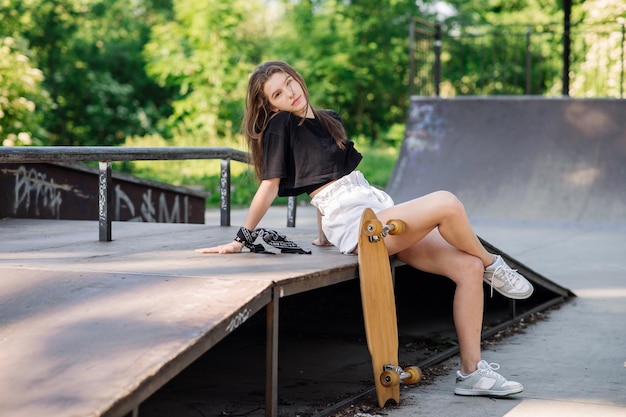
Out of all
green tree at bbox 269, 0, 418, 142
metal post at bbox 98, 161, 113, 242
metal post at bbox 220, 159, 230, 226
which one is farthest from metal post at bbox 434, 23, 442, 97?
green tree at bbox 269, 0, 418, 142

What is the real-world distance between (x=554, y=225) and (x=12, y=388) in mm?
9543

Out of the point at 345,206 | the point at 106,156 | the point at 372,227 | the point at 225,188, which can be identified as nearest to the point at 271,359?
the point at 372,227

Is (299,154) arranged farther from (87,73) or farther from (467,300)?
(87,73)

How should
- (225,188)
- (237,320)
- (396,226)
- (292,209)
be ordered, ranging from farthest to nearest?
(292,209) → (225,188) → (396,226) → (237,320)

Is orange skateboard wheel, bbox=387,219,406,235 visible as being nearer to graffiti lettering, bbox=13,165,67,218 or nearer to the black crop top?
the black crop top

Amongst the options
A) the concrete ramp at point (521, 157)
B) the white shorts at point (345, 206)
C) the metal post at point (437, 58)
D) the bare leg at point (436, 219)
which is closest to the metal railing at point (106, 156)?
the white shorts at point (345, 206)

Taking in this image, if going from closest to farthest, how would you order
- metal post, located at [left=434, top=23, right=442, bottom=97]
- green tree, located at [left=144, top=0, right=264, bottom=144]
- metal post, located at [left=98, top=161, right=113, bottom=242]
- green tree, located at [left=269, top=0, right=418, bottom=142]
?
metal post, located at [left=98, top=161, right=113, bottom=242] → metal post, located at [left=434, top=23, right=442, bottom=97] → green tree, located at [left=144, top=0, right=264, bottom=144] → green tree, located at [left=269, top=0, right=418, bottom=142]

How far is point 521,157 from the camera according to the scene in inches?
489

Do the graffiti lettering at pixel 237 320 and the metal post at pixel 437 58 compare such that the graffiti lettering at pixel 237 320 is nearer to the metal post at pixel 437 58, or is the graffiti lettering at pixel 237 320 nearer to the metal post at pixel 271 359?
the metal post at pixel 271 359

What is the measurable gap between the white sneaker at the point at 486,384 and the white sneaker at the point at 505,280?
36 cm

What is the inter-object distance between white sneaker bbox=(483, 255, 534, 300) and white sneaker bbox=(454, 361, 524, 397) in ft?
1.19

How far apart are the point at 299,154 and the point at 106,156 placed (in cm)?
95

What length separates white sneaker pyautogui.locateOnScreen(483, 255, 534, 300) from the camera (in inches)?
158

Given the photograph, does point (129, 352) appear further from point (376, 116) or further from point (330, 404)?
point (376, 116)
